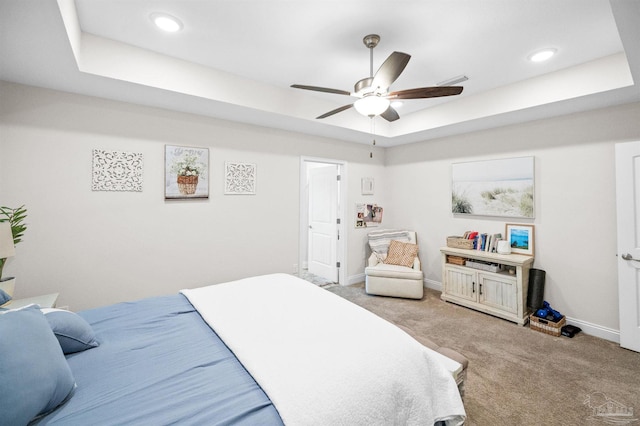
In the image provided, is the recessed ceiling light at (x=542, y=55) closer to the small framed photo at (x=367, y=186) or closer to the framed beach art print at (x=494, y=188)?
the framed beach art print at (x=494, y=188)

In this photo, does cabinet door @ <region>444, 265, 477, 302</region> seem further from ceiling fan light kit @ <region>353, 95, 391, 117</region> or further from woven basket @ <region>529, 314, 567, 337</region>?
ceiling fan light kit @ <region>353, 95, 391, 117</region>

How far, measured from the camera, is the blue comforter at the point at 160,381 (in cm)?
99

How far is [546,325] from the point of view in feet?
10.1

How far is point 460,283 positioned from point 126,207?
419cm

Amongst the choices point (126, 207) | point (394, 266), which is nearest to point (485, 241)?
point (394, 266)

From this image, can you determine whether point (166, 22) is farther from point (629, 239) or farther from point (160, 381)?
point (629, 239)

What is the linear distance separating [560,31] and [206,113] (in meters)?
3.42

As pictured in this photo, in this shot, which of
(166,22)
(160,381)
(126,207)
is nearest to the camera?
(160,381)

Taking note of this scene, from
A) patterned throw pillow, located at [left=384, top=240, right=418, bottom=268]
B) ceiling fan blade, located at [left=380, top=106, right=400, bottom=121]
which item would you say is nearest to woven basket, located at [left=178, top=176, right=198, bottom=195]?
ceiling fan blade, located at [left=380, top=106, right=400, bottom=121]

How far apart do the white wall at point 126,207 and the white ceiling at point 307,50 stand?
0.25 meters

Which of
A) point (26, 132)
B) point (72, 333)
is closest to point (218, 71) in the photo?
point (26, 132)

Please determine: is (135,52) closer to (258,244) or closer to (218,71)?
(218,71)

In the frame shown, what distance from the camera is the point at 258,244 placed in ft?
12.5

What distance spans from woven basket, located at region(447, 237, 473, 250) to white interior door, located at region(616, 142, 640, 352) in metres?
1.43
